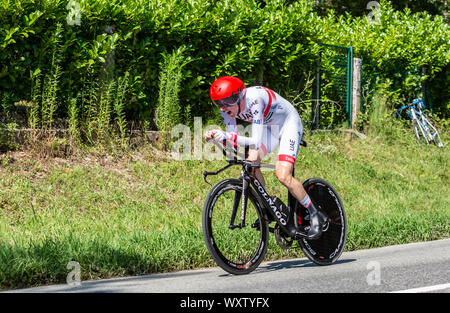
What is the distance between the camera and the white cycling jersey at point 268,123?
5.69m

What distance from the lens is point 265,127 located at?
624 centimetres

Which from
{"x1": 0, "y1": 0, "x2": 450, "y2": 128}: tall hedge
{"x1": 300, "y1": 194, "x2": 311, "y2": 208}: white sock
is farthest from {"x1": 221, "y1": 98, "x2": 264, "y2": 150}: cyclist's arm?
{"x1": 0, "y1": 0, "x2": 450, "y2": 128}: tall hedge

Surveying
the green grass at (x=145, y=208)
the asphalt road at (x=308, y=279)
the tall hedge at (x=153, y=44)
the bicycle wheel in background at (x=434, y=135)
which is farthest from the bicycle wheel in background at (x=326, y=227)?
the bicycle wheel in background at (x=434, y=135)

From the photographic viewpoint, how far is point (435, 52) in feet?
52.3

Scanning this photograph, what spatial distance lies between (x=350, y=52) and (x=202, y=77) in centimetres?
536

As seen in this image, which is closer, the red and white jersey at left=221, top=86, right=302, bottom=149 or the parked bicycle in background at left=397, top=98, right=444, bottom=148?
the red and white jersey at left=221, top=86, right=302, bottom=149

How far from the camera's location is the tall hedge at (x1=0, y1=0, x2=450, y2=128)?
8.98 meters

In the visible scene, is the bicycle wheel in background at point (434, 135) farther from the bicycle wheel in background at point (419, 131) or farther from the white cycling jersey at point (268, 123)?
the white cycling jersey at point (268, 123)

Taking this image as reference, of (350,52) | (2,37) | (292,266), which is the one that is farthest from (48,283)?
(350,52)

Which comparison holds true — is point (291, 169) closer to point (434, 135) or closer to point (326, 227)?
point (326, 227)

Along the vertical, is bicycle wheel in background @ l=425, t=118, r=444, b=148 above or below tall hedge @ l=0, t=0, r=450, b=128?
below

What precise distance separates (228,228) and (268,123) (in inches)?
46.0

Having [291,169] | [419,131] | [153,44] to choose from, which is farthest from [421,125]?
[291,169]

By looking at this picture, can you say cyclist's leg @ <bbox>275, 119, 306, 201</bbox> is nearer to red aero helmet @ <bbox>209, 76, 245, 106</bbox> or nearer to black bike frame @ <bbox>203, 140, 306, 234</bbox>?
black bike frame @ <bbox>203, 140, 306, 234</bbox>
